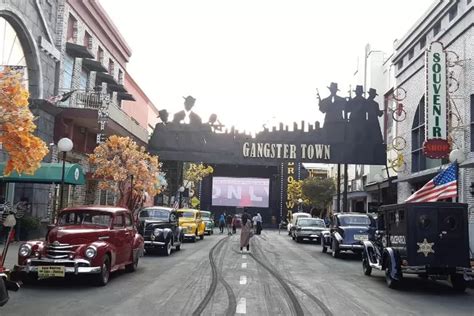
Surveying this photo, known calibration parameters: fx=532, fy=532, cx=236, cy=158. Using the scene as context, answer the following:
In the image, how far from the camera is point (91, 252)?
434 inches

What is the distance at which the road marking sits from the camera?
8.87 meters

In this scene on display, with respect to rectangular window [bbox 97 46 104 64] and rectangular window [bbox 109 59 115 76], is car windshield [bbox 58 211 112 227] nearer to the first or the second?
rectangular window [bbox 97 46 104 64]

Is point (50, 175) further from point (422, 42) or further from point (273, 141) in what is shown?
point (422, 42)

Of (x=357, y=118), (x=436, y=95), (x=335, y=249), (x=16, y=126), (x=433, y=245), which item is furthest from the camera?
(x=357, y=118)

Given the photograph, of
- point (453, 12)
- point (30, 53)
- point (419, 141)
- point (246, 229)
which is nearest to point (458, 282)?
point (246, 229)

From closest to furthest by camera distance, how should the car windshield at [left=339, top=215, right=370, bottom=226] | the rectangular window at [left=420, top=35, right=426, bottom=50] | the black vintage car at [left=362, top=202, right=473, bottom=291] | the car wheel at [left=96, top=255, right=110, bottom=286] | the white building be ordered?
the car wheel at [left=96, top=255, right=110, bottom=286]
the black vintage car at [left=362, top=202, right=473, bottom=291]
the car windshield at [left=339, top=215, right=370, bottom=226]
the white building
the rectangular window at [left=420, top=35, right=426, bottom=50]

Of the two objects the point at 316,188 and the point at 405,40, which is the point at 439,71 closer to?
the point at 405,40

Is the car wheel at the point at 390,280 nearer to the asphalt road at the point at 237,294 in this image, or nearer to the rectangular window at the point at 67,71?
the asphalt road at the point at 237,294

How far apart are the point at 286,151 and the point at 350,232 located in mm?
7021

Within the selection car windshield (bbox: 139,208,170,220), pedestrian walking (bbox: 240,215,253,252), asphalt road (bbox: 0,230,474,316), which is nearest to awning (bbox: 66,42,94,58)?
car windshield (bbox: 139,208,170,220)

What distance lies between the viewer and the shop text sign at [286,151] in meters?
26.3

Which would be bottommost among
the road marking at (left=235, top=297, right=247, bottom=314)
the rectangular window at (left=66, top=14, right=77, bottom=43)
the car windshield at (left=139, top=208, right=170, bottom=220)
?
the road marking at (left=235, top=297, right=247, bottom=314)

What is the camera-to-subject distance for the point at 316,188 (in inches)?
2355

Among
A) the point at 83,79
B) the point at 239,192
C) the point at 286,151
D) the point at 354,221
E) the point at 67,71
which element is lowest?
the point at 354,221
